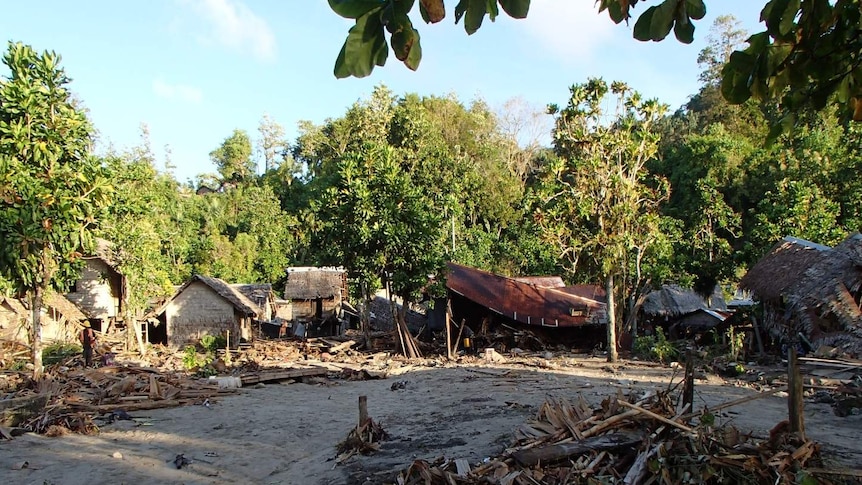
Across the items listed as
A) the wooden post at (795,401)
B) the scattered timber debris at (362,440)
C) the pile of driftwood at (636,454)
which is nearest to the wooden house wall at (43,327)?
the scattered timber debris at (362,440)

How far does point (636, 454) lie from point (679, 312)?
2140 cm

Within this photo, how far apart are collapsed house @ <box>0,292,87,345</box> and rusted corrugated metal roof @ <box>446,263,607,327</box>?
48.7 ft

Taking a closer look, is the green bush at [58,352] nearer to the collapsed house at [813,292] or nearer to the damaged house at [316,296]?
the damaged house at [316,296]

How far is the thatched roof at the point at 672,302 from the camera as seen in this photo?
2594 cm

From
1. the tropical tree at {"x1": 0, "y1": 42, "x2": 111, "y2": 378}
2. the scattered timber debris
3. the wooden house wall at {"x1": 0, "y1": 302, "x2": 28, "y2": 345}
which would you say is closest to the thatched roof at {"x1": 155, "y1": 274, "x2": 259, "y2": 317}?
the wooden house wall at {"x1": 0, "y1": 302, "x2": 28, "y2": 345}

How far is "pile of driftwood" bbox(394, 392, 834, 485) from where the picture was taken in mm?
5543

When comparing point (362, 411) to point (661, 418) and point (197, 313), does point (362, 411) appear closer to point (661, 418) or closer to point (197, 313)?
point (661, 418)

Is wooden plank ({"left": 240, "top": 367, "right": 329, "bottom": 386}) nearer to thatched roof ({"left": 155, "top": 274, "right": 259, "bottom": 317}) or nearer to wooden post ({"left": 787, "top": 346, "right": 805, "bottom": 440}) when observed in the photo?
thatched roof ({"left": 155, "top": 274, "right": 259, "bottom": 317})

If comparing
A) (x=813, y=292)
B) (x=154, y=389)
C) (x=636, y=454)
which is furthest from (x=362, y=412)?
(x=813, y=292)

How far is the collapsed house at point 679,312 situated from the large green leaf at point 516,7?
79.9 feet

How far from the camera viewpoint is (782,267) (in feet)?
58.9

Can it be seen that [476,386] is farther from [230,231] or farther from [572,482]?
[230,231]

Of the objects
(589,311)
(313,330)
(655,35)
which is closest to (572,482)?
(655,35)

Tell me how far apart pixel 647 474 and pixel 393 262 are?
1578cm
